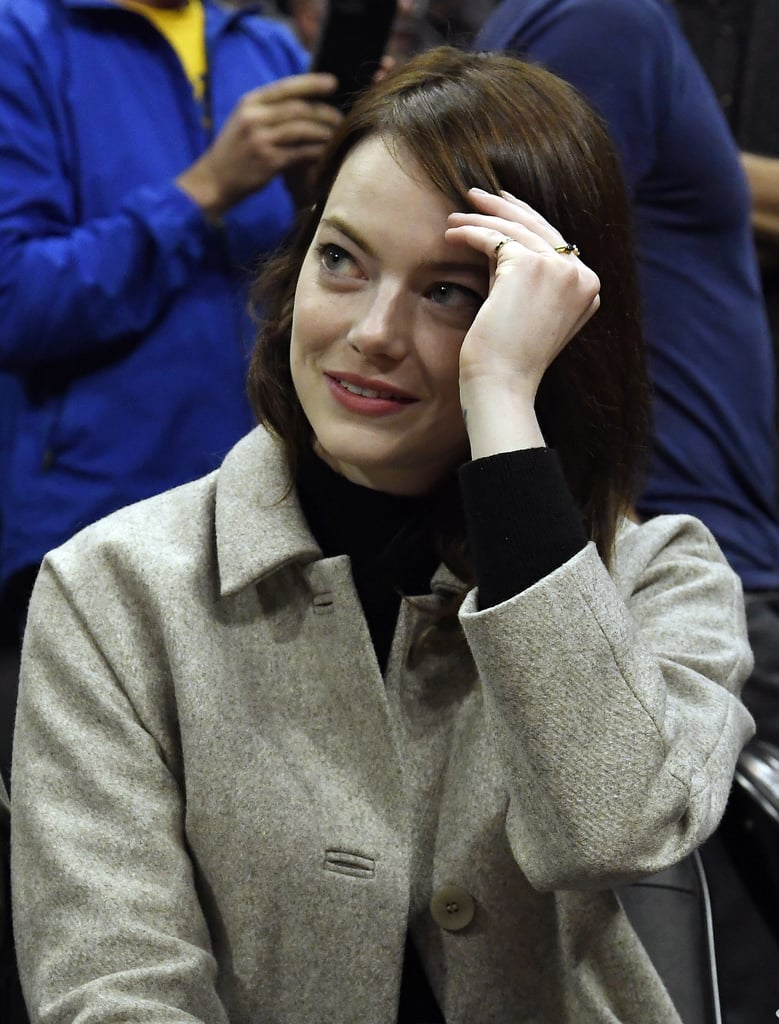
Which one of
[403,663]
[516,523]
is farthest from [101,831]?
[516,523]

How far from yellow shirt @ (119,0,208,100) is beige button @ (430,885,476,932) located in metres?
1.35

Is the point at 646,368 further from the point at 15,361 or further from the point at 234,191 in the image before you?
the point at 15,361

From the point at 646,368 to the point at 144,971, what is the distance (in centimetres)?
80

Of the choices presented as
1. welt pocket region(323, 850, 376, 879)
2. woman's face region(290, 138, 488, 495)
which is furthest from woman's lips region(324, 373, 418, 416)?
welt pocket region(323, 850, 376, 879)

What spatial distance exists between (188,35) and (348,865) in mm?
1427

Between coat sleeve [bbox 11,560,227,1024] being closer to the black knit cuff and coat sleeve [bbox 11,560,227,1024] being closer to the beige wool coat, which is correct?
the beige wool coat

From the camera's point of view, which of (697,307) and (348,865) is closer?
(348,865)

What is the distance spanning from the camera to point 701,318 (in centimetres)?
201

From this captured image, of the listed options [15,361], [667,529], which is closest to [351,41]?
[15,361]

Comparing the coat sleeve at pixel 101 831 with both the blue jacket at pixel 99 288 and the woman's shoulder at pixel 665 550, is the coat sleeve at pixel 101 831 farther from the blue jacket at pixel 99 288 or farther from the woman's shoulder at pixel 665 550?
the blue jacket at pixel 99 288

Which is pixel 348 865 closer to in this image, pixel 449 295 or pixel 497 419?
pixel 497 419

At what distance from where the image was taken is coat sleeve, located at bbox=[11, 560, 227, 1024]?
1.19 metres

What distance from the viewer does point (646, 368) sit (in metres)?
1.50

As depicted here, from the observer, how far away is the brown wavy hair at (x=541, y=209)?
4.29 ft
